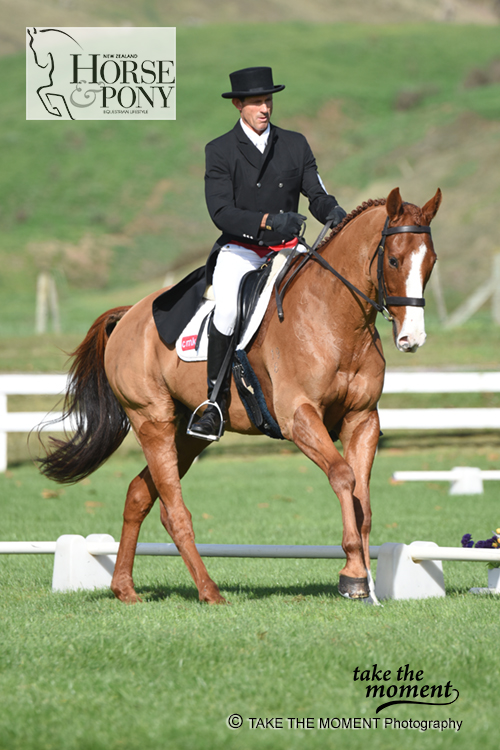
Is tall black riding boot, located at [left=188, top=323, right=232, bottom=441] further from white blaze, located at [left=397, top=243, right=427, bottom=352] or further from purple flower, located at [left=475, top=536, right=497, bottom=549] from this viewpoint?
purple flower, located at [left=475, top=536, right=497, bottom=549]

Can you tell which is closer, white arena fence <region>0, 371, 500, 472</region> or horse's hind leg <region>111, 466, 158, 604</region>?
horse's hind leg <region>111, 466, 158, 604</region>

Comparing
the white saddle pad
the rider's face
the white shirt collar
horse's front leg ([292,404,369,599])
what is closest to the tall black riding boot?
the white saddle pad

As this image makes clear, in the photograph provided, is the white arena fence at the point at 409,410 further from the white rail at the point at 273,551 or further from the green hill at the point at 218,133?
the green hill at the point at 218,133

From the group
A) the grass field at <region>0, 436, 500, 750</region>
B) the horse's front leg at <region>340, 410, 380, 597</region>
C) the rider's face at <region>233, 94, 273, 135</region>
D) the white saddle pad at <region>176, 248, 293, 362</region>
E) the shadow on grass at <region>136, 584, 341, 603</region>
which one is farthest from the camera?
the rider's face at <region>233, 94, 273, 135</region>

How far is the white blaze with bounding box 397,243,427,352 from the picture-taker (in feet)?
15.9

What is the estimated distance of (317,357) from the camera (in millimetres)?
5297

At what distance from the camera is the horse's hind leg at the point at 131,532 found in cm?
606

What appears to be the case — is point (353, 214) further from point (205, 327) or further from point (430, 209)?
point (205, 327)

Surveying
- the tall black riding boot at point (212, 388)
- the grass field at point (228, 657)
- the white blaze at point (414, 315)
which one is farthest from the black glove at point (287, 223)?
the grass field at point (228, 657)

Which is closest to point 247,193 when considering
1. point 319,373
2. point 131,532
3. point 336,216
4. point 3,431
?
point 336,216

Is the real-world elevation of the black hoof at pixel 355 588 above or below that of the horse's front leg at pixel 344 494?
below

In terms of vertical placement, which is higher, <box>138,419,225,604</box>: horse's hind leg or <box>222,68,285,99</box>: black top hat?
<box>222,68,285,99</box>: black top hat

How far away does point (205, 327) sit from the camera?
600 centimetres

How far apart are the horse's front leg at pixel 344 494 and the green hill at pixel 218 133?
980 inches
